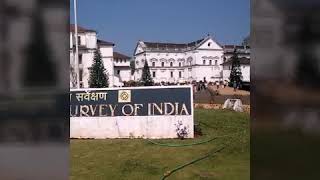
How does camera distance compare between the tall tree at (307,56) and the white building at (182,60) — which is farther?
the white building at (182,60)

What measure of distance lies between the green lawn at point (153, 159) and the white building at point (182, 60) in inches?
2756

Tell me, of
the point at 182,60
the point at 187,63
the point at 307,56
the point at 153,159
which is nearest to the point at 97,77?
the point at 153,159

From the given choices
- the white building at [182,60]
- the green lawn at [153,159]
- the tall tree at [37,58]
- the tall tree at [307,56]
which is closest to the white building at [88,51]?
the white building at [182,60]

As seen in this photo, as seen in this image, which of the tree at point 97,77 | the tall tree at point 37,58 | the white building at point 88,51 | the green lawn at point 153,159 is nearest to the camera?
the tall tree at point 37,58

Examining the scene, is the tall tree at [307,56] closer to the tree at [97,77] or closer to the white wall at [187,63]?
the tree at [97,77]

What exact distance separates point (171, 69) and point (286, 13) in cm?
8566

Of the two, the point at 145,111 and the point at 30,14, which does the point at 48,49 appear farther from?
the point at 145,111

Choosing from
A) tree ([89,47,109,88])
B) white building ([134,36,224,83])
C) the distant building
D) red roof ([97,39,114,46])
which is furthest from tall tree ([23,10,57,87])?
white building ([134,36,224,83])

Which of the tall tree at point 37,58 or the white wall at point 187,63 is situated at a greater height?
the white wall at point 187,63

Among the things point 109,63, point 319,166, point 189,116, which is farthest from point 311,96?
point 109,63

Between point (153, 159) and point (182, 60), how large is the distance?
3138 inches

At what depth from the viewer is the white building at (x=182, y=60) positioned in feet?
266

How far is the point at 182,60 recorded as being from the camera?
286 feet

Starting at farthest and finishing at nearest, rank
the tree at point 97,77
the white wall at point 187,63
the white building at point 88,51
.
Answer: the white wall at point 187,63 < the white building at point 88,51 < the tree at point 97,77
